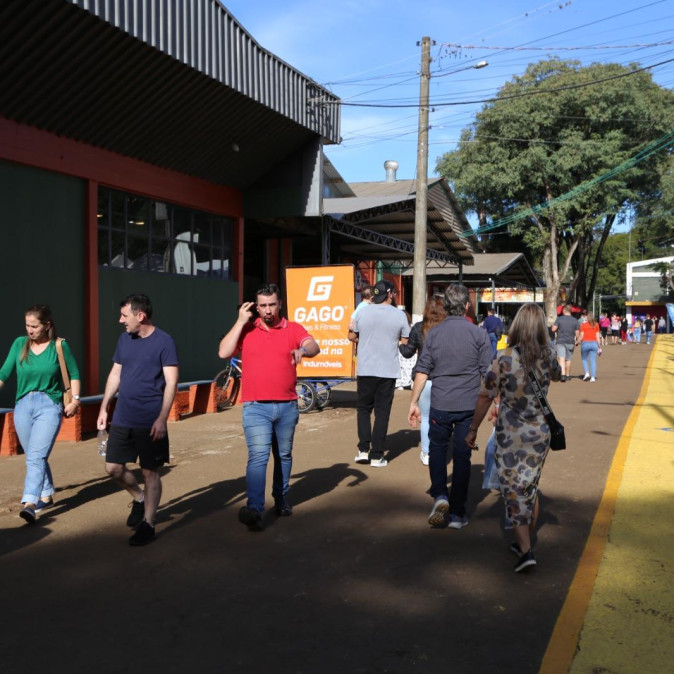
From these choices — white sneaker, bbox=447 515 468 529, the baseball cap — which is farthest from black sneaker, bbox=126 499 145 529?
the baseball cap

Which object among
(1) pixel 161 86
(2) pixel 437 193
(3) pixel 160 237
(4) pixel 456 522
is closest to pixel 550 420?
(4) pixel 456 522

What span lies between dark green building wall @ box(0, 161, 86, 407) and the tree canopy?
30.8 m

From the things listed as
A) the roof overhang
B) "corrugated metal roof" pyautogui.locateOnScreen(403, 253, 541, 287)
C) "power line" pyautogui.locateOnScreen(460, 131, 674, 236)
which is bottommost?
"corrugated metal roof" pyautogui.locateOnScreen(403, 253, 541, 287)

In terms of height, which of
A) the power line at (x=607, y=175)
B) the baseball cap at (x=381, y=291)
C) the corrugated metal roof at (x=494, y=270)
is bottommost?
the baseball cap at (x=381, y=291)

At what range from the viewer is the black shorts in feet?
18.5

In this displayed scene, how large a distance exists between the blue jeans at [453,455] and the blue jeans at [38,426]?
2.98 m

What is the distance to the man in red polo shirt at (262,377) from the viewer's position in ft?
19.3

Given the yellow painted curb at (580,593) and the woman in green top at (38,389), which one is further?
the woman in green top at (38,389)

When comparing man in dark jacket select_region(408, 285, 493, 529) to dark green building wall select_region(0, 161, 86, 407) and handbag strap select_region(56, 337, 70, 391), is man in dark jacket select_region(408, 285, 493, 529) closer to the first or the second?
handbag strap select_region(56, 337, 70, 391)

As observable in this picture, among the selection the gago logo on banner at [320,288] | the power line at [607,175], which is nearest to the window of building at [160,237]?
the gago logo on banner at [320,288]

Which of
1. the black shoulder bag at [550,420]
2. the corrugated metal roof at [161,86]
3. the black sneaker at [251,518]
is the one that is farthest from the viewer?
the corrugated metal roof at [161,86]

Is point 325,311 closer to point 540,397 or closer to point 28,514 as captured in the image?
point 28,514

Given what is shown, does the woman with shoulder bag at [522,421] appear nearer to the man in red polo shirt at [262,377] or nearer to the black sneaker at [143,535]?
the man in red polo shirt at [262,377]

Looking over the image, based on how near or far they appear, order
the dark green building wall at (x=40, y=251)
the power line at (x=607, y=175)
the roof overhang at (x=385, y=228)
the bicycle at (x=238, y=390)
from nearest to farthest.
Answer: the dark green building wall at (x=40, y=251) < the bicycle at (x=238, y=390) < the roof overhang at (x=385, y=228) < the power line at (x=607, y=175)
